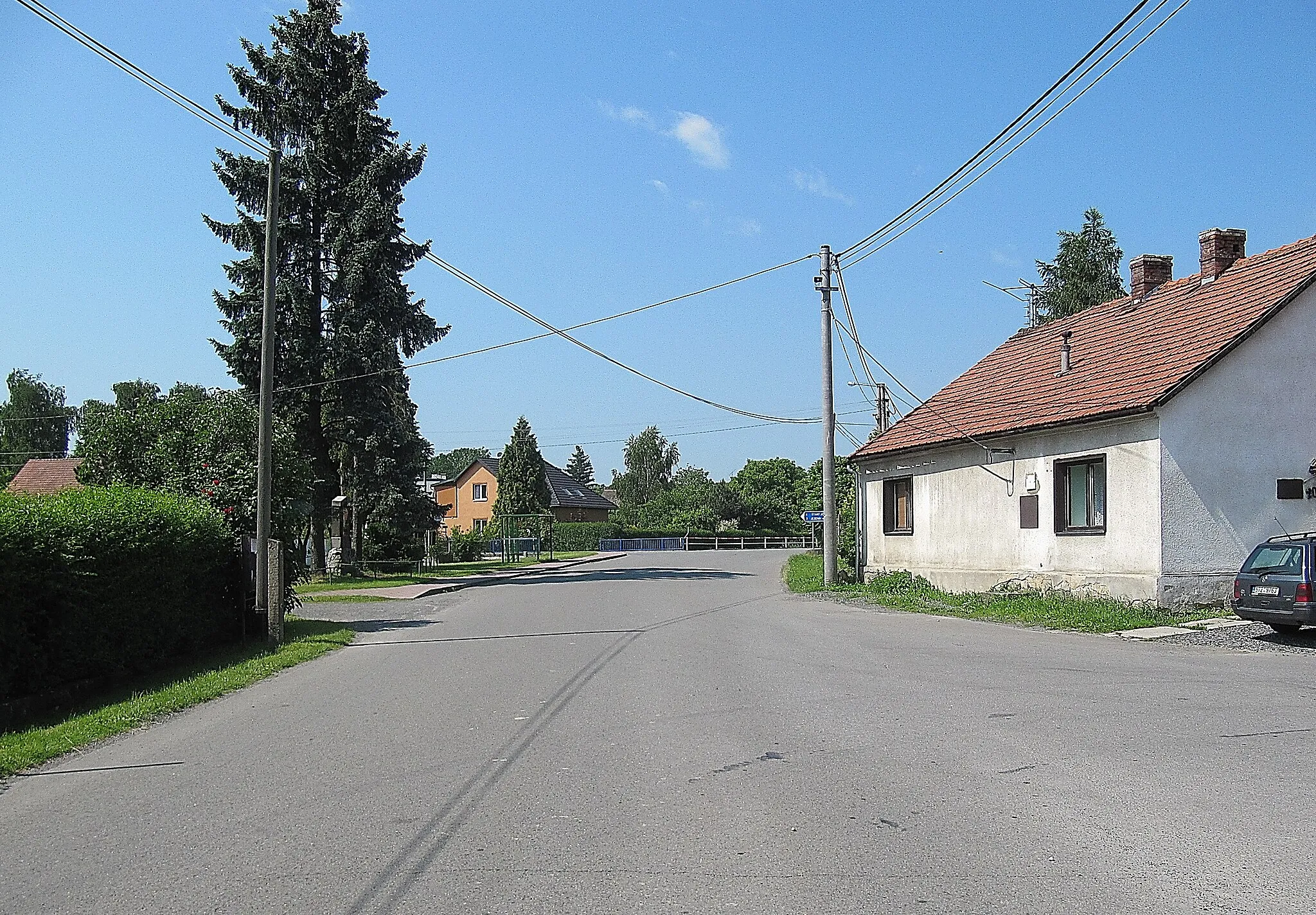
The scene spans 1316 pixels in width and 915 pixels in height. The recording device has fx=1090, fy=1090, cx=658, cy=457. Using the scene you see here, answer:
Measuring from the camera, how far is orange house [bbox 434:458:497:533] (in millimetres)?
95125

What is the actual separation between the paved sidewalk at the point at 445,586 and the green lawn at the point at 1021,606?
10021mm

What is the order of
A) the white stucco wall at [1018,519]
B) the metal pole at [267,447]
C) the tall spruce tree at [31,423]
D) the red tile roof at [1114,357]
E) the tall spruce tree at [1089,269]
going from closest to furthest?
the metal pole at [267,447], the white stucco wall at [1018,519], the red tile roof at [1114,357], the tall spruce tree at [1089,269], the tall spruce tree at [31,423]

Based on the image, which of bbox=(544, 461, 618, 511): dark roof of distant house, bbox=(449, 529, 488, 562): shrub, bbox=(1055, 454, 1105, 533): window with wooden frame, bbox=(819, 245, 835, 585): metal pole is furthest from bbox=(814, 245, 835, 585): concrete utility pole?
bbox=(544, 461, 618, 511): dark roof of distant house

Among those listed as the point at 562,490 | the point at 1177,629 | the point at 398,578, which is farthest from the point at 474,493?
the point at 1177,629

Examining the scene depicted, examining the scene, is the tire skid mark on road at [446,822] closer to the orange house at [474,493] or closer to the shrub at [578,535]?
the shrub at [578,535]

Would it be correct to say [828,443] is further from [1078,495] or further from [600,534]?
[600,534]

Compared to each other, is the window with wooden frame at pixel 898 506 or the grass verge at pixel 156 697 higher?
the window with wooden frame at pixel 898 506

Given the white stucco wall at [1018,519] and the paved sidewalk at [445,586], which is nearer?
the white stucco wall at [1018,519]

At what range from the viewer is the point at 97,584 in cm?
1133

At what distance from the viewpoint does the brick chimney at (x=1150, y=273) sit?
25391mm

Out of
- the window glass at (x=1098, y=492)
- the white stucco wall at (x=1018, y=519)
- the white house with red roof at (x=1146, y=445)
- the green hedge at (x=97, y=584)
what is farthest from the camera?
the window glass at (x=1098, y=492)

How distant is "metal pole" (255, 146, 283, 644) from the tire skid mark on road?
7241 millimetres

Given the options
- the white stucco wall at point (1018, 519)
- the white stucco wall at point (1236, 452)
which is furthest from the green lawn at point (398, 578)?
the white stucco wall at point (1236, 452)

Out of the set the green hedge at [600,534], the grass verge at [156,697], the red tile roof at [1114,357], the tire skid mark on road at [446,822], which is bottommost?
the green hedge at [600,534]
